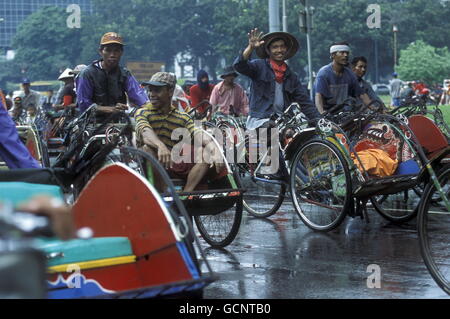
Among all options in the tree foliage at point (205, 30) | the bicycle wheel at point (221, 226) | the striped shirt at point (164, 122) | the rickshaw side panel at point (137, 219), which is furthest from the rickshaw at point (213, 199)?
the tree foliage at point (205, 30)

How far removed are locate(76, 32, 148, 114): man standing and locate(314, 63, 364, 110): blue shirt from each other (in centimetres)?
213

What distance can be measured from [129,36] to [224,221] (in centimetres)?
8593

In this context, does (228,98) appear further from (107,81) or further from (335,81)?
(107,81)

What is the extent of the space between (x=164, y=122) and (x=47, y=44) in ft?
323

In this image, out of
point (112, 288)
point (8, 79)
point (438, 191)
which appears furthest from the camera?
point (8, 79)

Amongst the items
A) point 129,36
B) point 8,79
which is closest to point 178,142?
point 129,36

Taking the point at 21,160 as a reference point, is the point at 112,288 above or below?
below

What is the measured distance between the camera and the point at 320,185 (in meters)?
8.52

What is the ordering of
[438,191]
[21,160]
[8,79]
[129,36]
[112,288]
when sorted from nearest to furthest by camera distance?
[112,288] → [21,160] → [438,191] → [129,36] → [8,79]

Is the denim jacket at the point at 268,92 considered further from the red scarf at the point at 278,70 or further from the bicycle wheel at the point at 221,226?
the bicycle wheel at the point at 221,226

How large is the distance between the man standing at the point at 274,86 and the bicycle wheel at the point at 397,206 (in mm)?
1136

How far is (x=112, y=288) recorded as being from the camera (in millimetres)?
4352

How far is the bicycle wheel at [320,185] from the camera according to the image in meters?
8.18
